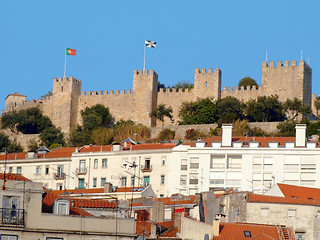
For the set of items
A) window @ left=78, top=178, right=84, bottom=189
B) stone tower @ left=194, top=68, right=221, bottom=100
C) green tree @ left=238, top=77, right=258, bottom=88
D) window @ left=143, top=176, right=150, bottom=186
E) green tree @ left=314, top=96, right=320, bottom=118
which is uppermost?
green tree @ left=238, top=77, right=258, bottom=88

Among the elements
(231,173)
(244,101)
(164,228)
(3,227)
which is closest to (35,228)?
(3,227)

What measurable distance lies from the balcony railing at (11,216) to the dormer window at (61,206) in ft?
3.91

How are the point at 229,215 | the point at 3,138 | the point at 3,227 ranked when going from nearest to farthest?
the point at 3,227 < the point at 229,215 < the point at 3,138

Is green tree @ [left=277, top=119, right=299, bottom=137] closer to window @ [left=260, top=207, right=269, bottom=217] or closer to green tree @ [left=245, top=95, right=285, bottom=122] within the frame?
green tree @ [left=245, top=95, right=285, bottom=122]

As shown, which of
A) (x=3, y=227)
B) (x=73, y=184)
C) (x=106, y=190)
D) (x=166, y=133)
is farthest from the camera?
(x=166, y=133)

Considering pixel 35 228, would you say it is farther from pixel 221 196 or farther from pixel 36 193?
pixel 221 196

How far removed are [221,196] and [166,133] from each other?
45.5m

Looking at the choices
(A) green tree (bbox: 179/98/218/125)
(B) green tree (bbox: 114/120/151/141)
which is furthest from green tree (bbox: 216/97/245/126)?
(B) green tree (bbox: 114/120/151/141)

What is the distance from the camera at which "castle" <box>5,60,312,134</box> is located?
86.7 metres

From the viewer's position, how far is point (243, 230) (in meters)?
30.2

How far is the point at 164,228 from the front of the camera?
1252 inches

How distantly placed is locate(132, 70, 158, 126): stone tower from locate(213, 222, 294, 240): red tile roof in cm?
6041

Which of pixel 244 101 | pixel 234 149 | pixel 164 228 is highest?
pixel 244 101

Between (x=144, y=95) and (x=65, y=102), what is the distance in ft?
29.0
